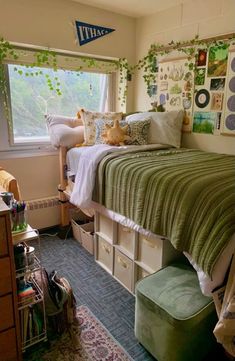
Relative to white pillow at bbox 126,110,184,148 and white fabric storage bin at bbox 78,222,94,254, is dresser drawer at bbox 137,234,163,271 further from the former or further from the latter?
white pillow at bbox 126,110,184,148

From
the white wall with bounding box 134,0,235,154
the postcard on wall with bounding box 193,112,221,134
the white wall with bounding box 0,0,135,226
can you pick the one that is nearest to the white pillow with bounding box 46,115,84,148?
the white wall with bounding box 0,0,135,226

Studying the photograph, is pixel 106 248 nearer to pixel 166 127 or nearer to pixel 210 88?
pixel 166 127

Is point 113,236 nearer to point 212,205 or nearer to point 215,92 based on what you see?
point 212,205

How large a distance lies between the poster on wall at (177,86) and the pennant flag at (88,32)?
704mm

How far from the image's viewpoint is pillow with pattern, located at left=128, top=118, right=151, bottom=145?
237cm

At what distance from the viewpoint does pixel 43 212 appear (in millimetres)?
2730

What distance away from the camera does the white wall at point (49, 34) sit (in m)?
2.26

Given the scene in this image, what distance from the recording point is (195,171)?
154 cm

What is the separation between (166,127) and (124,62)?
1086mm

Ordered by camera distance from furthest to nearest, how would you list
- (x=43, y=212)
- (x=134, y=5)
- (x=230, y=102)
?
(x=43, y=212)
(x=134, y=5)
(x=230, y=102)

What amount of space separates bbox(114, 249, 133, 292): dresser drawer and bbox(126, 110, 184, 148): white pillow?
1.10 m

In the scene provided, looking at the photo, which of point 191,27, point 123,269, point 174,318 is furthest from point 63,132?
point 174,318

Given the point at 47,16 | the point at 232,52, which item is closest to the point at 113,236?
the point at 232,52

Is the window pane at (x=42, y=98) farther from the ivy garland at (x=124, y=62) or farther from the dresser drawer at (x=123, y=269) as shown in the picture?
the dresser drawer at (x=123, y=269)
